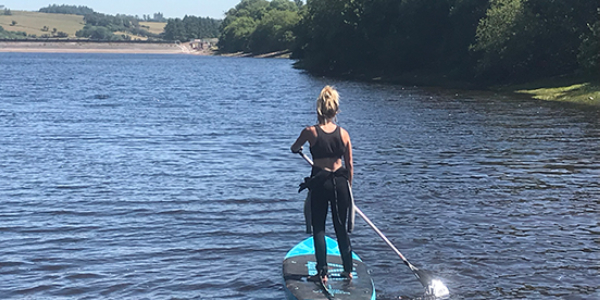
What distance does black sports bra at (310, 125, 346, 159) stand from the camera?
26.8ft

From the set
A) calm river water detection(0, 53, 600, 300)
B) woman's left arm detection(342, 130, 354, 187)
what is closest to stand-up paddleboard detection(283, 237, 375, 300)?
calm river water detection(0, 53, 600, 300)

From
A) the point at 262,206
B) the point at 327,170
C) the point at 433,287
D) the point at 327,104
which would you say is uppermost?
the point at 327,104

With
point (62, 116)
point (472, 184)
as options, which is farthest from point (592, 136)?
point (62, 116)

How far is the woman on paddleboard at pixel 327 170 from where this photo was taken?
8180 mm

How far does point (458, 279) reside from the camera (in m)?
10.4

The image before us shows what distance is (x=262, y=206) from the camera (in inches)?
590

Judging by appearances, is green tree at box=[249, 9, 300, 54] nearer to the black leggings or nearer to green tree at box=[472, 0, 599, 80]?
green tree at box=[472, 0, 599, 80]

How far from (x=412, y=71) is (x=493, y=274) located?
64.4m

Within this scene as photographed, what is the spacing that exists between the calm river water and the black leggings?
49.1 inches

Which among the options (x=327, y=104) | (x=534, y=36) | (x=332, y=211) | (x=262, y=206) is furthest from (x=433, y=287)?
(x=534, y=36)

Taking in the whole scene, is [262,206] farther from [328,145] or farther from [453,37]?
[453,37]

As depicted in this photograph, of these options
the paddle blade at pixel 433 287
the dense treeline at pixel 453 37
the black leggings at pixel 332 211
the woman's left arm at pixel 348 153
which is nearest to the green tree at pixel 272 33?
the dense treeline at pixel 453 37

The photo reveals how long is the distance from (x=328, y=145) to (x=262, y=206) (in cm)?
698

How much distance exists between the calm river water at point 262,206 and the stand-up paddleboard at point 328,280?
21.2 inches
